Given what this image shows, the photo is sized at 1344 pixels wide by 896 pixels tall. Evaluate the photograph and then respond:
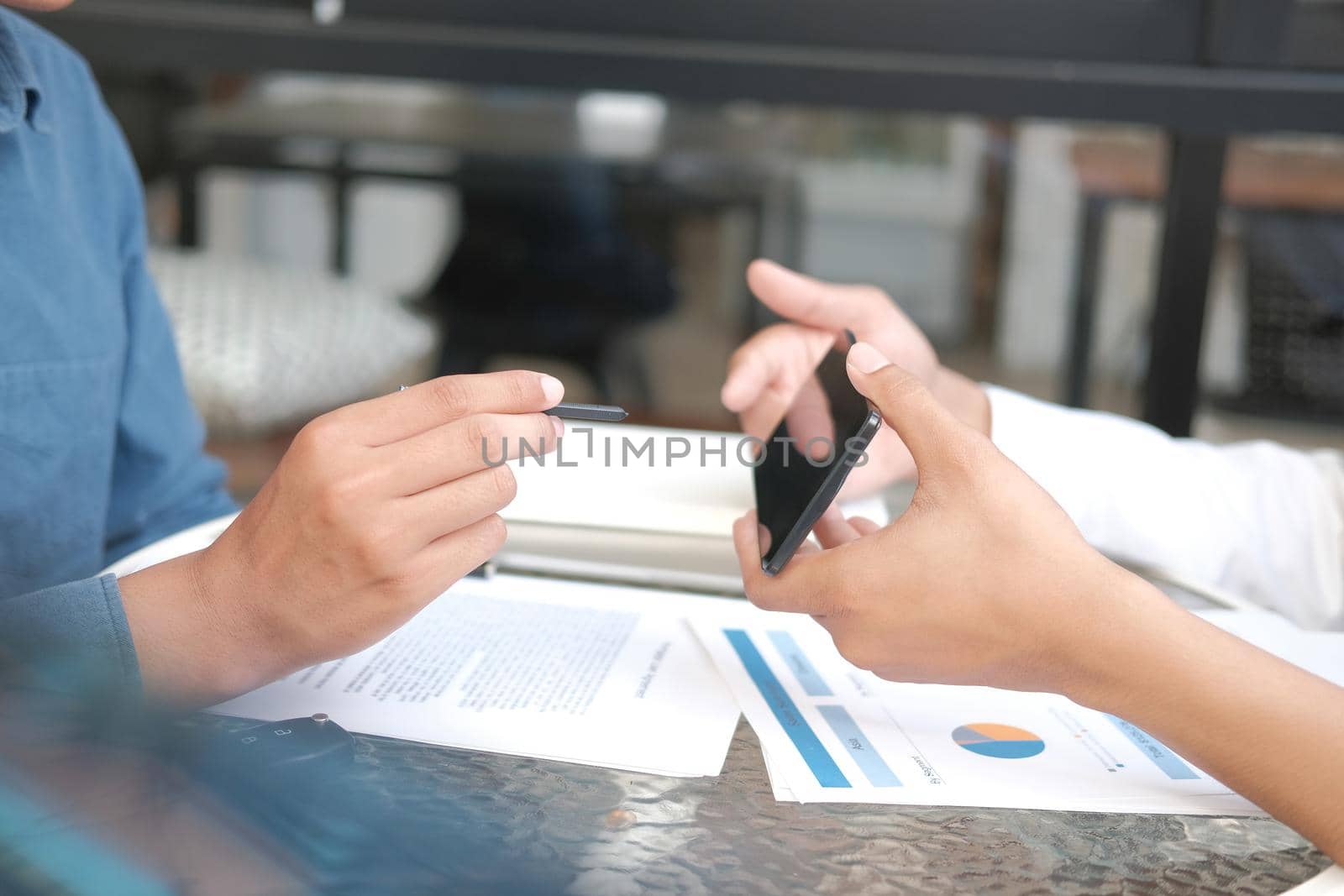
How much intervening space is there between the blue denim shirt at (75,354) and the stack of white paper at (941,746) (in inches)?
17.9

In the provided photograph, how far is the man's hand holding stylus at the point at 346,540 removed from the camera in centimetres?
53

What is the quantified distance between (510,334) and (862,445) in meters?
1.51

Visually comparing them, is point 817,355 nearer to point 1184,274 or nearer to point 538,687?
point 538,687

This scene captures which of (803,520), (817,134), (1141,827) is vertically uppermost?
(817,134)

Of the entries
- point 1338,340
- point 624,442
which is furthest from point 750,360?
point 1338,340

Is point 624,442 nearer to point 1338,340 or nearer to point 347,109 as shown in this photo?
point 347,109

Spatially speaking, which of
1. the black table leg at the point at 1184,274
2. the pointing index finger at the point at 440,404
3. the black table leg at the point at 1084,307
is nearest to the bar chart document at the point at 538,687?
the pointing index finger at the point at 440,404

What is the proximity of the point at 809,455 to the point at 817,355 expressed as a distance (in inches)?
10.4

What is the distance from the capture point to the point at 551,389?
0.56 metres

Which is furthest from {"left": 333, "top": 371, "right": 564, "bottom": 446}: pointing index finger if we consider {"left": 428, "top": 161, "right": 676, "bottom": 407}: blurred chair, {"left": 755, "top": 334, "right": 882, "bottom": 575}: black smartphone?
{"left": 428, "top": 161, "right": 676, "bottom": 407}: blurred chair

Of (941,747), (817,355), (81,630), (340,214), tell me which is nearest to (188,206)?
(340,214)

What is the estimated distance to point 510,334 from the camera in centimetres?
197

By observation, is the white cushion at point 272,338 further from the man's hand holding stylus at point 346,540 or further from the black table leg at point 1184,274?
the black table leg at point 1184,274

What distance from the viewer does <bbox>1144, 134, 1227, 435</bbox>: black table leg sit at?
4.57 feet
